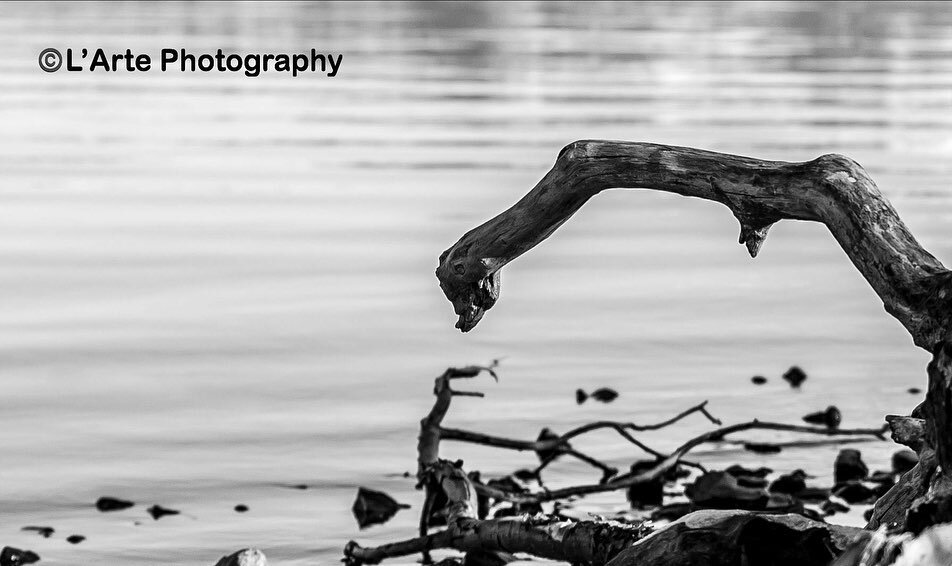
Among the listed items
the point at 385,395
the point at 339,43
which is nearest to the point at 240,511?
the point at 385,395

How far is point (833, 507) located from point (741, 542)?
2.50m

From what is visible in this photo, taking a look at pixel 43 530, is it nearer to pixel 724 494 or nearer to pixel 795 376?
pixel 724 494

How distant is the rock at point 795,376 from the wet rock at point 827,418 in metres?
0.95

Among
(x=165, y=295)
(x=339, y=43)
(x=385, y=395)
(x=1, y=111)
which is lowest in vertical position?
(x=385, y=395)

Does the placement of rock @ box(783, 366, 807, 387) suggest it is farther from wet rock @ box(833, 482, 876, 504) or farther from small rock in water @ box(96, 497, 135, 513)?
small rock in water @ box(96, 497, 135, 513)

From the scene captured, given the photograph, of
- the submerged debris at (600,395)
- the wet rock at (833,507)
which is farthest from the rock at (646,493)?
the submerged debris at (600,395)

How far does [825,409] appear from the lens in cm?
876

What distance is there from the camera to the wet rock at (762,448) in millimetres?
7875

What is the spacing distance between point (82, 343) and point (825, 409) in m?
4.57

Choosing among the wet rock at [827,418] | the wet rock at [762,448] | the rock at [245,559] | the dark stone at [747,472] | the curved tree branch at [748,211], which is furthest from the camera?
the wet rock at [827,418]

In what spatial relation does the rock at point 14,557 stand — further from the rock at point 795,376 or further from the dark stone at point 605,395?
the rock at point 795,376

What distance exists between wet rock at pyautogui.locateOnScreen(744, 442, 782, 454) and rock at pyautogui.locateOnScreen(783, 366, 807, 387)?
1531mm

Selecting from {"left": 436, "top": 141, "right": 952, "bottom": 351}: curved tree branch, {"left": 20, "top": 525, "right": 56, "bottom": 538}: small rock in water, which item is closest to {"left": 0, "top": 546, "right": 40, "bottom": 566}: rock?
{"left": 20, "top": 525, "right": 56, "bottom": 538}: small rock in water

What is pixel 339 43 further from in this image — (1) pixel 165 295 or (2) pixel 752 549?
(2) pixel 752 549
